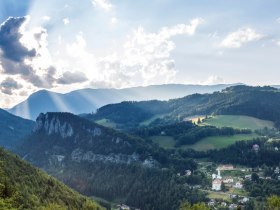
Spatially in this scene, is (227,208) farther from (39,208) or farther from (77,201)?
(39,208)

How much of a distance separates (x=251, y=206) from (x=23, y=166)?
111m

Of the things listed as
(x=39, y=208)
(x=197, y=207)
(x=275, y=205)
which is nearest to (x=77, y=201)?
(x=39, y=208)

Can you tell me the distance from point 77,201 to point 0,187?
6559cm

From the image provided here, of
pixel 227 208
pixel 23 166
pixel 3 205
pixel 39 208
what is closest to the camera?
pixel 3 205

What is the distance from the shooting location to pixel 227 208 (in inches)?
7810

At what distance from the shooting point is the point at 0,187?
101m

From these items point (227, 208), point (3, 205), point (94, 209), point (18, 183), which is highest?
point (3, 205)

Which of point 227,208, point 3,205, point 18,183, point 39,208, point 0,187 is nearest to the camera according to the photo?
point 3,205

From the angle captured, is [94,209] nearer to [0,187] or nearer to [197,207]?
[197,207]

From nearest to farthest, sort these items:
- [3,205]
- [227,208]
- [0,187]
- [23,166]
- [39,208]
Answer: [3,205], [0,187], [39,208], [23,166], [227,208]

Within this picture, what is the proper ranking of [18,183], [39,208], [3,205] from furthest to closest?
[18,183]
[39,208]
[3,205]

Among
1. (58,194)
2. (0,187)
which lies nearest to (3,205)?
(0,187)

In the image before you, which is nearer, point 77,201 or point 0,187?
point 0,187

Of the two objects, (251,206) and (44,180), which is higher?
(44,180)
